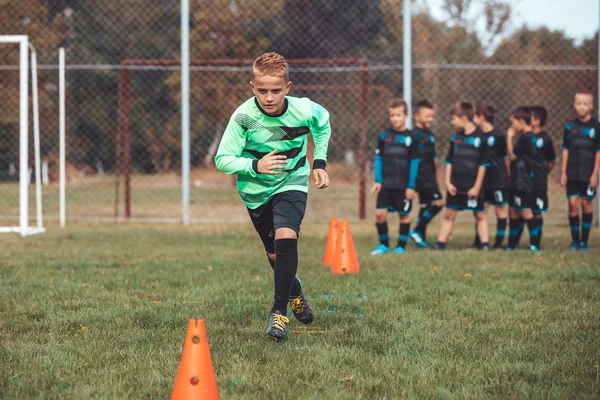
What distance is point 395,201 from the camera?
9383 millimetres

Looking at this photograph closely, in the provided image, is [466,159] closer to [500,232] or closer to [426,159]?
[426,159]

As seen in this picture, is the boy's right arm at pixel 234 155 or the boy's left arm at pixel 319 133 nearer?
the boy's right arm at pixel 234 155

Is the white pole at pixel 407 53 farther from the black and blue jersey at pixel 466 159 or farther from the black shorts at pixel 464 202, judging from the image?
the black shorts at pixel 464 202

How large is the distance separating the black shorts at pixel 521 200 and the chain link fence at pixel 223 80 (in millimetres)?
4145

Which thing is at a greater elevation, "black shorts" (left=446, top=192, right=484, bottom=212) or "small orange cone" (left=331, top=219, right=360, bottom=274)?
"black shorts" (left=446, top=192, right=484, bottom=212)

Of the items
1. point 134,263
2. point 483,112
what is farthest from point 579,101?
point 134,263

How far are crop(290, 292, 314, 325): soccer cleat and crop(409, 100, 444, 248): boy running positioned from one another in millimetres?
4953

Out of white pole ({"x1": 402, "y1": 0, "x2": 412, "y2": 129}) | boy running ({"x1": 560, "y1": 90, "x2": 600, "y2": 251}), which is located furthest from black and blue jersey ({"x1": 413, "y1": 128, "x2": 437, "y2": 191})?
white pole ({"x1": 402, "y1": 0, "x2": 412, "y2": 129})

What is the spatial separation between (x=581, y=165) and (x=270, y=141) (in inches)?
230

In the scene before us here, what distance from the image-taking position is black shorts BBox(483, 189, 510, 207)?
9.67 metres

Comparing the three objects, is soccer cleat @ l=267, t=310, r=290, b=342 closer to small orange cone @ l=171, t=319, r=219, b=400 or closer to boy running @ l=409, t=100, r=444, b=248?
small orange cone @ l=171, t=319, r=219, b=400

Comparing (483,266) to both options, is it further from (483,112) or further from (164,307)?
(164,307)

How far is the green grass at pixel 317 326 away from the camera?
12.1ft

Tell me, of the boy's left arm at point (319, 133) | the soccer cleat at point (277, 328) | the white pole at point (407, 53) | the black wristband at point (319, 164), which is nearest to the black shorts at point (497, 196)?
the white pole at point (407, 53)
